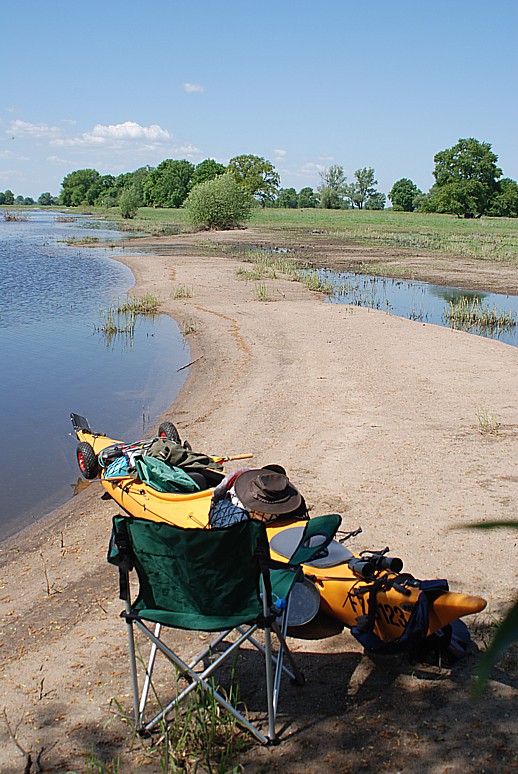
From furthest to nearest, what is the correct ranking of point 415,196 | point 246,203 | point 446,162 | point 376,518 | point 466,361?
point 415,196 < point 446,162 < point 246,203 < point 466,361 < point 376,518

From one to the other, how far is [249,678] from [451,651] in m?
1.08

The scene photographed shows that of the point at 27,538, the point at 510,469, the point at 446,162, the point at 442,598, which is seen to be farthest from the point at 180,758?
the point at 446,162

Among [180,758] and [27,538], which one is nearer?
→ [180,758]

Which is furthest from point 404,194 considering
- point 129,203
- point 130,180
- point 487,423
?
point 487,423

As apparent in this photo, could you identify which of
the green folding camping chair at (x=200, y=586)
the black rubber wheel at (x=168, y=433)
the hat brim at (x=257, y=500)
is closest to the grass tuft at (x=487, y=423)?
the black rubber wheel at (x=168, y=433)

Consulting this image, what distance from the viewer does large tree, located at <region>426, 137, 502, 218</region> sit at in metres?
85.8

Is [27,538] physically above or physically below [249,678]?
below

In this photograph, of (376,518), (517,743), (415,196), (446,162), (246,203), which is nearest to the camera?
(517,743)

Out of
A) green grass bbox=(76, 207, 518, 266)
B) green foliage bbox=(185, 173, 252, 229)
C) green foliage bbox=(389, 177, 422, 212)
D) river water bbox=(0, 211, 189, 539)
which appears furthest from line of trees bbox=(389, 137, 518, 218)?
river water bbox=(0, 211, 189, 539)

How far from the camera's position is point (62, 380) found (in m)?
12.5

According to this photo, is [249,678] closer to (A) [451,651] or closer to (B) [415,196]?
(A) [451,651]

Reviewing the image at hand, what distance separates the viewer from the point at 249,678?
3781 mm

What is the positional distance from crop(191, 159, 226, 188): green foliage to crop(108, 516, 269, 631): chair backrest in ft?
320

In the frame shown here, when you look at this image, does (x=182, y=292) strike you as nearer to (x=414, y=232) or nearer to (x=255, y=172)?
(x=414, y=232)
